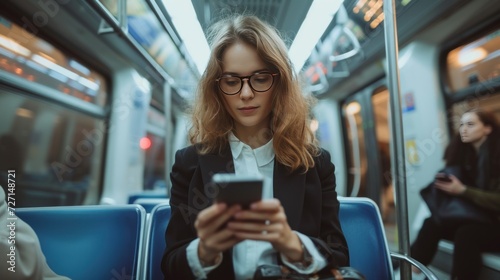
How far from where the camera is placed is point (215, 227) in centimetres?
71

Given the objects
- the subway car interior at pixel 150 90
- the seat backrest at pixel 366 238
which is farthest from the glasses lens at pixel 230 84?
the seat backrest at pixel 366 238

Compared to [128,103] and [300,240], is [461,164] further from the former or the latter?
[128,103]

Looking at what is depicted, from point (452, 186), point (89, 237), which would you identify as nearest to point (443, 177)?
point (452, 186)

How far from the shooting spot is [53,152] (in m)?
3.21

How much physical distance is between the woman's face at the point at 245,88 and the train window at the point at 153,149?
3543 millimetres

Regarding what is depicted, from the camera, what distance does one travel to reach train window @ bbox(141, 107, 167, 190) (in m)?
4.59

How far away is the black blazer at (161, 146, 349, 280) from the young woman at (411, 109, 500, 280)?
197 cm

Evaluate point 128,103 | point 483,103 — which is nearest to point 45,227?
point 128,103

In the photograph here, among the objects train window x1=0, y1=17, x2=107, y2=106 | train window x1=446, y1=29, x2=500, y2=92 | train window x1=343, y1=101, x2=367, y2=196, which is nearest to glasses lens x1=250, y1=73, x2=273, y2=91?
train window x1=0, y1=17, x2=107, y2=106

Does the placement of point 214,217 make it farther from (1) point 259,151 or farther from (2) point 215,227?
(1) point 259,151

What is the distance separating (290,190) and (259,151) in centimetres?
18

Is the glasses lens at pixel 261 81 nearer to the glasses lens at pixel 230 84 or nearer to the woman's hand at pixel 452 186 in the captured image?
the glasses lens at pixel 230 84

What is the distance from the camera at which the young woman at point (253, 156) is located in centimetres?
94

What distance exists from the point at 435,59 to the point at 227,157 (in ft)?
9.68
